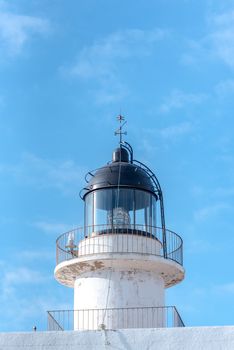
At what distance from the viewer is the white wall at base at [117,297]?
16156mm

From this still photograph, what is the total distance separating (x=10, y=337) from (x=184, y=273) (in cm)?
418

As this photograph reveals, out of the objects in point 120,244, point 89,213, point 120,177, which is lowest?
point 120,244

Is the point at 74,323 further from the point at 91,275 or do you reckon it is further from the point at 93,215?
the point at 93,215

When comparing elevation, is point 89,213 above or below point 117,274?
above

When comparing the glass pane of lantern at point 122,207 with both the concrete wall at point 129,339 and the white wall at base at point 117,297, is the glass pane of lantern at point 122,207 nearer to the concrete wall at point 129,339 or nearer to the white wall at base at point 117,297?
the white wall at base at point 117,297

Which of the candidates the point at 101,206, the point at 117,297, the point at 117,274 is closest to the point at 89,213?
the point at 101,206

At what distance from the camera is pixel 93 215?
57.1 feet

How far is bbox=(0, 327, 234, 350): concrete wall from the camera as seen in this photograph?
14.4 m

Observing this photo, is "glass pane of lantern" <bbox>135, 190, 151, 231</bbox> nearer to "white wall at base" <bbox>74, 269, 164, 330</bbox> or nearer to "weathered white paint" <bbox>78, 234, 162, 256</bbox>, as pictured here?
"weathered white paint" <bbox>78, 234, 162, 256</bbox>

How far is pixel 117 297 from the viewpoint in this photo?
1633cm

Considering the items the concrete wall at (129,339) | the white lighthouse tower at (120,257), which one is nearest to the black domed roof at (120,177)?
the white lighthouse tower at (120,257)

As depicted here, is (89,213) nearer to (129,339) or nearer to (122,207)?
(122,207)

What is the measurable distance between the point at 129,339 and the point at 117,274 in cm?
204

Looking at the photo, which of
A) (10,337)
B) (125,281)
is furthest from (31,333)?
(125,281)
